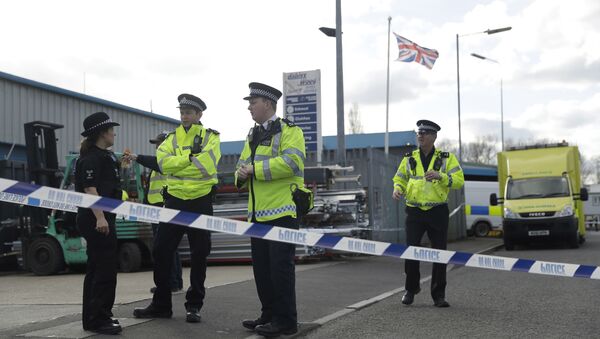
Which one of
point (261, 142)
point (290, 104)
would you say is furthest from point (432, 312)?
point (290, 104)

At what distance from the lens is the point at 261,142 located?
5.75 meters

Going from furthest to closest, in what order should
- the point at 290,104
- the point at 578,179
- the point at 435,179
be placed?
the point at 578,179
the point at 290,104
the point at 435,179

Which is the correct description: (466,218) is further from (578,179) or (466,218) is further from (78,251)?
(78,251)

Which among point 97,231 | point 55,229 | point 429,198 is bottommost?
point 55,229

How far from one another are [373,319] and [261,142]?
2163 millimetres

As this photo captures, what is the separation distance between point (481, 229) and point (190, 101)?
24.0 metres

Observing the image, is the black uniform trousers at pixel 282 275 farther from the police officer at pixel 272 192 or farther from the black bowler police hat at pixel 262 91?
the black bowler police hat at pixel 262 91

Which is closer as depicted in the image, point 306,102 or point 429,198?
point 429,198

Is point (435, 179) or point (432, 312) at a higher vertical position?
point (435, 179)

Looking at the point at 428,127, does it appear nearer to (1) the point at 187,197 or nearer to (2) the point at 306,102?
(1) the point at 187,197

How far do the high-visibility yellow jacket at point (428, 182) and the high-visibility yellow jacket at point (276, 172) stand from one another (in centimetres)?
227

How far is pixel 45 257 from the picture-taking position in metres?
12.6

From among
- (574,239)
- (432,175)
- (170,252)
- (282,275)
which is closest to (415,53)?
(574,239)

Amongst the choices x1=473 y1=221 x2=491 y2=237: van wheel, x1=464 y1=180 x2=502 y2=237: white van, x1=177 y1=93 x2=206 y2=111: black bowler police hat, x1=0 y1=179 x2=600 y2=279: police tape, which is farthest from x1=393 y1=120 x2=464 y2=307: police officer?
x1=473 y1=221 x2=491 y2=237: van wheel
